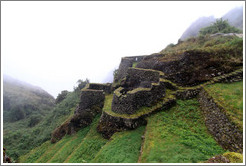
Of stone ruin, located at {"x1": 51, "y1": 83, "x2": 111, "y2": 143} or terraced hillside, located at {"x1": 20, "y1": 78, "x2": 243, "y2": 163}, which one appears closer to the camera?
terraced hillside, located at {"x1": 20, "y1": 78, "x2": 243, "y2": 163}

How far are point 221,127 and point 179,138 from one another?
7.18 ft

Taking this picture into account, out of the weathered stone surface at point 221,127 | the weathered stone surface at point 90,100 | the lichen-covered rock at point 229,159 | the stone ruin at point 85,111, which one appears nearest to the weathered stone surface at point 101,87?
the stone ruin at point 85,111

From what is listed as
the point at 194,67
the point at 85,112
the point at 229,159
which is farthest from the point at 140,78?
the point at 229,159

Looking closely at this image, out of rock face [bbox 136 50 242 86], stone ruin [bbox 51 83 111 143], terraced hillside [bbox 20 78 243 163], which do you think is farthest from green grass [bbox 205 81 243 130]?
stone ruin [bbox 51 83 111 143]

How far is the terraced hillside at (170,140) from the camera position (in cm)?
627

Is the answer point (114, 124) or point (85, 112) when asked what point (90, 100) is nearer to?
point (85, 112)

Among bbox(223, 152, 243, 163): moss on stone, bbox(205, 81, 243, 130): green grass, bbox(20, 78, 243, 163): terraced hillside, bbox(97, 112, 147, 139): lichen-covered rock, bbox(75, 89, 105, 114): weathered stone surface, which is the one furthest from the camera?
bbox(75, 89, 105, 114): weathered stone surface

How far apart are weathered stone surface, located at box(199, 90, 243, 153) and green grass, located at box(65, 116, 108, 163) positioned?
300 inches

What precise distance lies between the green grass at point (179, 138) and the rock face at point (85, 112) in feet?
24.5

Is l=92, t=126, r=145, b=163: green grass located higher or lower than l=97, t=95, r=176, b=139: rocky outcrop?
lower

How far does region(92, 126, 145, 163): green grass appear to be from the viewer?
7.49 metres

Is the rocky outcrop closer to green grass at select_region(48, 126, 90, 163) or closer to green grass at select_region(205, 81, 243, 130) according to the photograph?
green grass at select_region(205, 81, 243, 130)

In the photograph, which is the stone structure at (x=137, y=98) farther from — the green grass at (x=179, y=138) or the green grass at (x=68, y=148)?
the green grass at (x=68, y=148)

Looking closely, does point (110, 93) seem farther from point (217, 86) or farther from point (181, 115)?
point (217, 86)
